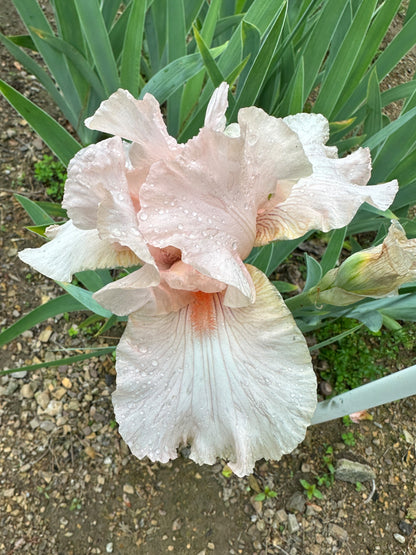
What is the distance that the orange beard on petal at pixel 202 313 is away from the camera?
0.98 metres

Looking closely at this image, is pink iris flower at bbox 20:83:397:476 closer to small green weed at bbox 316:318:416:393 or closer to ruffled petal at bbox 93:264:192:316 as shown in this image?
ruffled petal at bbox 93:264:192:316

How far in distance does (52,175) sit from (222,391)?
172 cm

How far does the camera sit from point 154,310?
3.12 ft

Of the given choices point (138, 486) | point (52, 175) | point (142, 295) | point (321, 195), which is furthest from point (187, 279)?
point (52, 175)

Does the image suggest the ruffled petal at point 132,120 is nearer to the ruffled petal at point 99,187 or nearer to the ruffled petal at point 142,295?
the ruffled petal at point 99,187

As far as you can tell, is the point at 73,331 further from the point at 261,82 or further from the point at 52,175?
the point at 261,82

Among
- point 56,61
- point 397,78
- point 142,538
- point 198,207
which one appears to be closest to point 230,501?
point 142,538

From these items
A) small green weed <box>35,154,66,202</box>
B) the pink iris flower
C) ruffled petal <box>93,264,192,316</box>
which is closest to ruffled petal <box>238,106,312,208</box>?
the pink iris flower

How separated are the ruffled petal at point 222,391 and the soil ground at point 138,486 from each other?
874mm

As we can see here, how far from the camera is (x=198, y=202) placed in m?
0.86

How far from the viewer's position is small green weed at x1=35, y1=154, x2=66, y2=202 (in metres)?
2.22

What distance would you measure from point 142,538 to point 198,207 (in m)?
1.30

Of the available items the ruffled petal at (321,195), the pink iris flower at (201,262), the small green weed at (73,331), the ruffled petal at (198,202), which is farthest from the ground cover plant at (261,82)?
the small green weed at (73,331)

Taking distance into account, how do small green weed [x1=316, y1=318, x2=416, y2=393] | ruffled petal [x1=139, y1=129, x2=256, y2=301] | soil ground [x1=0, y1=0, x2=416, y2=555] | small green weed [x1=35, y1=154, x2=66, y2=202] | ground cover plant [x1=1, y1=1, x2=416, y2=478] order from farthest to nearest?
small green weed [x1=35, y1=154, x2=66, y2=202]
small green weed [x1=316, y1=318, x2=416, y2=393]
soil ground [x1=0, y1=0, x2=416, y2=555]
ground cover plant [x1=1, y1=1, x2=416, y2=478]
ruffled petal [x1=139, y1=129, x2=256, y2=301]
